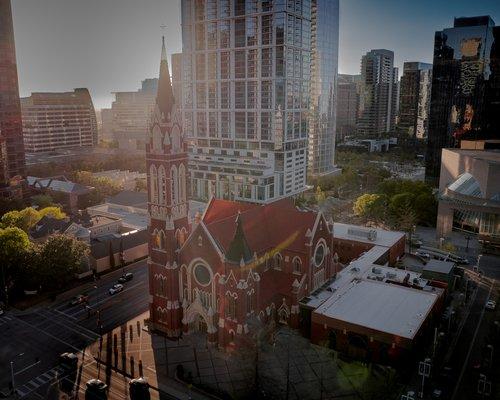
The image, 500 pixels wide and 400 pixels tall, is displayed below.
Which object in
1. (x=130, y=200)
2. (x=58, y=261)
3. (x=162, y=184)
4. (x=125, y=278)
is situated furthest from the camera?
(x=130, y=200)

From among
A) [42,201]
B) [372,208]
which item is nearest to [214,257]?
[372,208]

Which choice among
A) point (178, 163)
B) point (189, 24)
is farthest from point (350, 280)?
point (189, 24)

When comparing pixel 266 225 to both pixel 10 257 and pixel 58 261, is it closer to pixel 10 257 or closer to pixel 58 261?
pixel 58 261

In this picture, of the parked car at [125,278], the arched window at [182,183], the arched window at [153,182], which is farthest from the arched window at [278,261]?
the parked car at [125,278]

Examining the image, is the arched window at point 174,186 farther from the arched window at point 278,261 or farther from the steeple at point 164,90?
the arched window at point 278,261

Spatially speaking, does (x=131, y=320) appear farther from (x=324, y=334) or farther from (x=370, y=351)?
(x=370, y=351)

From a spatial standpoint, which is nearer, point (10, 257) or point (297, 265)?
point (297, 265)

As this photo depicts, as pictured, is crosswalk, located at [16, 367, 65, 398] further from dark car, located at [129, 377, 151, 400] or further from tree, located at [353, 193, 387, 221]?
tree, located at [353, 193, 387, 221]
